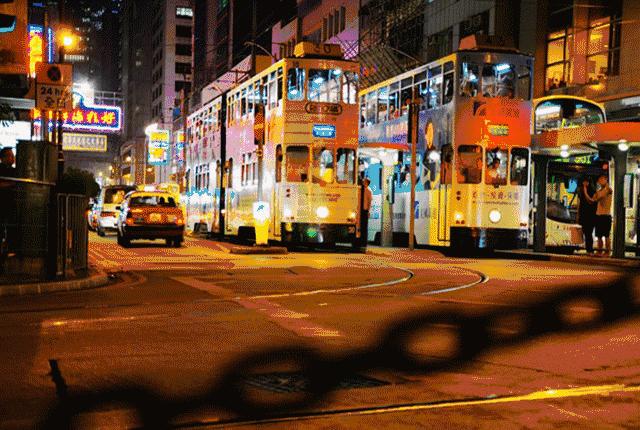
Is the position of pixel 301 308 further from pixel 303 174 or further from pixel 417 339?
pixel 303 174

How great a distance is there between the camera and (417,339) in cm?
834

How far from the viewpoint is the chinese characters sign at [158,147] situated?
260ft

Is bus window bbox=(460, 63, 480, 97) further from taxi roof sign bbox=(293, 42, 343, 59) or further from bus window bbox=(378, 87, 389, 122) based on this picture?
bus window bbox=(378, 87, 389, 122)

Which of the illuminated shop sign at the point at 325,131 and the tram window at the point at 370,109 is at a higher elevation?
the tram window at the point at 370,109

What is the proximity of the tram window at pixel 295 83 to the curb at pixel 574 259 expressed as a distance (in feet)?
23.4

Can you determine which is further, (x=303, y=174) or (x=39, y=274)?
(x=303, y=174)

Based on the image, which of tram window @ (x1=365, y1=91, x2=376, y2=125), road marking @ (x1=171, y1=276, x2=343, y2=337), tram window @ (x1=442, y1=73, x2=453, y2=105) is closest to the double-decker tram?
tram window @ (x1=365, y1=91, x2=376, y2=125)

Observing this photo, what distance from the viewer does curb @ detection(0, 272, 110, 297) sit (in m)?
12.7

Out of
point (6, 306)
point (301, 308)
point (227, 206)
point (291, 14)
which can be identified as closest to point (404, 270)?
point (301, 308)

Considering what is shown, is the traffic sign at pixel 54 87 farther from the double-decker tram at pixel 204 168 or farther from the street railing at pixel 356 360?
the double-decker tram at pixel 204 168

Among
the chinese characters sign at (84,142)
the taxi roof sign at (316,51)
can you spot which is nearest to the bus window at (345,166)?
the taxi roof sign at (316,51)

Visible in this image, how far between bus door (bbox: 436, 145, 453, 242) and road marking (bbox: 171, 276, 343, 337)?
1093 centimetres

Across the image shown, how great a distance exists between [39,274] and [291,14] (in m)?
50.9

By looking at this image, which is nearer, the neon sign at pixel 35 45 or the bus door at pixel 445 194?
the bus door at pixel 445 194
